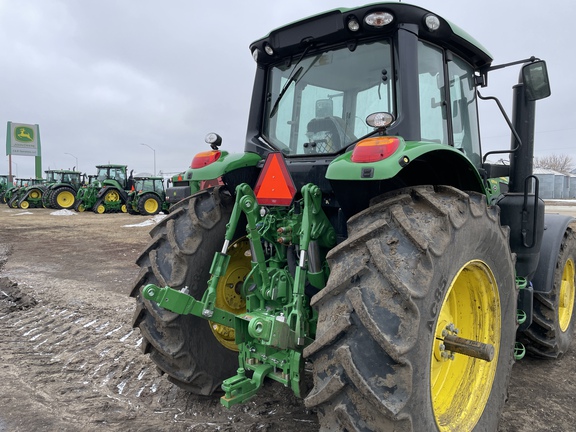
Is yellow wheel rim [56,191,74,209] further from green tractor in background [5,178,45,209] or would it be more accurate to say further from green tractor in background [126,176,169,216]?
green tractor in background [126,176,169,216]

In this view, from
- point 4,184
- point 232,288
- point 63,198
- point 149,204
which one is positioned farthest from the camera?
point 4,184

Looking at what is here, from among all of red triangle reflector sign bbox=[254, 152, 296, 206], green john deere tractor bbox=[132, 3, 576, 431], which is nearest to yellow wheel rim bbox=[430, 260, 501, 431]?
green john deere tractor bbox=[132, 3, 576, 431]

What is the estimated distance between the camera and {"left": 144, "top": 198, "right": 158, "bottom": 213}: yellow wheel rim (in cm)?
2096

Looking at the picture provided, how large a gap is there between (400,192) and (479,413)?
1.30 meters

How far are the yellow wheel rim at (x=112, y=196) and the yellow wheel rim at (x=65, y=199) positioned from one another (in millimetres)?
2972

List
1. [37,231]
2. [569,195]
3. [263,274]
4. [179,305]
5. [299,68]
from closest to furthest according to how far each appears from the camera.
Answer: [179,305], [263,274], [299,68], [37,231], [569,195]

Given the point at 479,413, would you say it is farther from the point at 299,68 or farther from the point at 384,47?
the point at 299,68

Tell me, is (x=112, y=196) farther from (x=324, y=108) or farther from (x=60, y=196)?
(x=324, y=108)

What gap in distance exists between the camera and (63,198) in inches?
926

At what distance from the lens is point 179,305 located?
2.39m

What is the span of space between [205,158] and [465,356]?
6.62 ft

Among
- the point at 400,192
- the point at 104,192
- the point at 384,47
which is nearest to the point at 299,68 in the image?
the point at 384,47

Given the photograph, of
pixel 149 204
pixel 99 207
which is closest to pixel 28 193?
pixel 99 207

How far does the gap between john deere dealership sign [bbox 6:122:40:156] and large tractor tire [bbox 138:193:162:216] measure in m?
29.0
